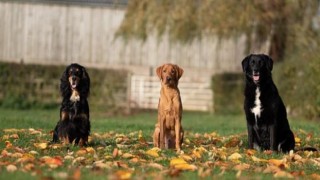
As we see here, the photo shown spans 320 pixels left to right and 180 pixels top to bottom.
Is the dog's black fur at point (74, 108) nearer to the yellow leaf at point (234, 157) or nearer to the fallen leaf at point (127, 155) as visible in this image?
the fallen leaf at point (127, 155)

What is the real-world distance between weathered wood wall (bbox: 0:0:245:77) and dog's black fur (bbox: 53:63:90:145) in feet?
95.9

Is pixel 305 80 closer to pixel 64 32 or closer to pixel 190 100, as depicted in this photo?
pixel 190 100

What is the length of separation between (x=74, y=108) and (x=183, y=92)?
22519mm

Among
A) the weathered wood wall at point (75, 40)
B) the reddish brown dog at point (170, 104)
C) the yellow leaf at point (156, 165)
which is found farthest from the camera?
the weathered wood wall at point (75, 40)

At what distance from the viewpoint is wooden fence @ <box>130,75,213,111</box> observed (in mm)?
32000

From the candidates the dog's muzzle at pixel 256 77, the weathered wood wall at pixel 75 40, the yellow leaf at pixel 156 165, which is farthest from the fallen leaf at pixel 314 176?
the weathered wood wall at pixel 75 40

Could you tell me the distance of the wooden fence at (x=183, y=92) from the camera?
105 feet

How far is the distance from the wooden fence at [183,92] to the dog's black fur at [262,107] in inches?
787

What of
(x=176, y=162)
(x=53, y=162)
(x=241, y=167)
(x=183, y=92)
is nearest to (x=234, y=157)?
(x=241, y=167)

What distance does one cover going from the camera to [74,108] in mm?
10984

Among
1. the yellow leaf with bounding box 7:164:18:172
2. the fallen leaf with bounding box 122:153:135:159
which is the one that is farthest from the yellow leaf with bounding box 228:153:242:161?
the yellow leaf with bounding box 7:164:18:172

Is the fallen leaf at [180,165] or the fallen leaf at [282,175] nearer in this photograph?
the fallen leaf at [282,175]

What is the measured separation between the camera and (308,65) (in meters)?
25.1

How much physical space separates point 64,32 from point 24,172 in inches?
1345
